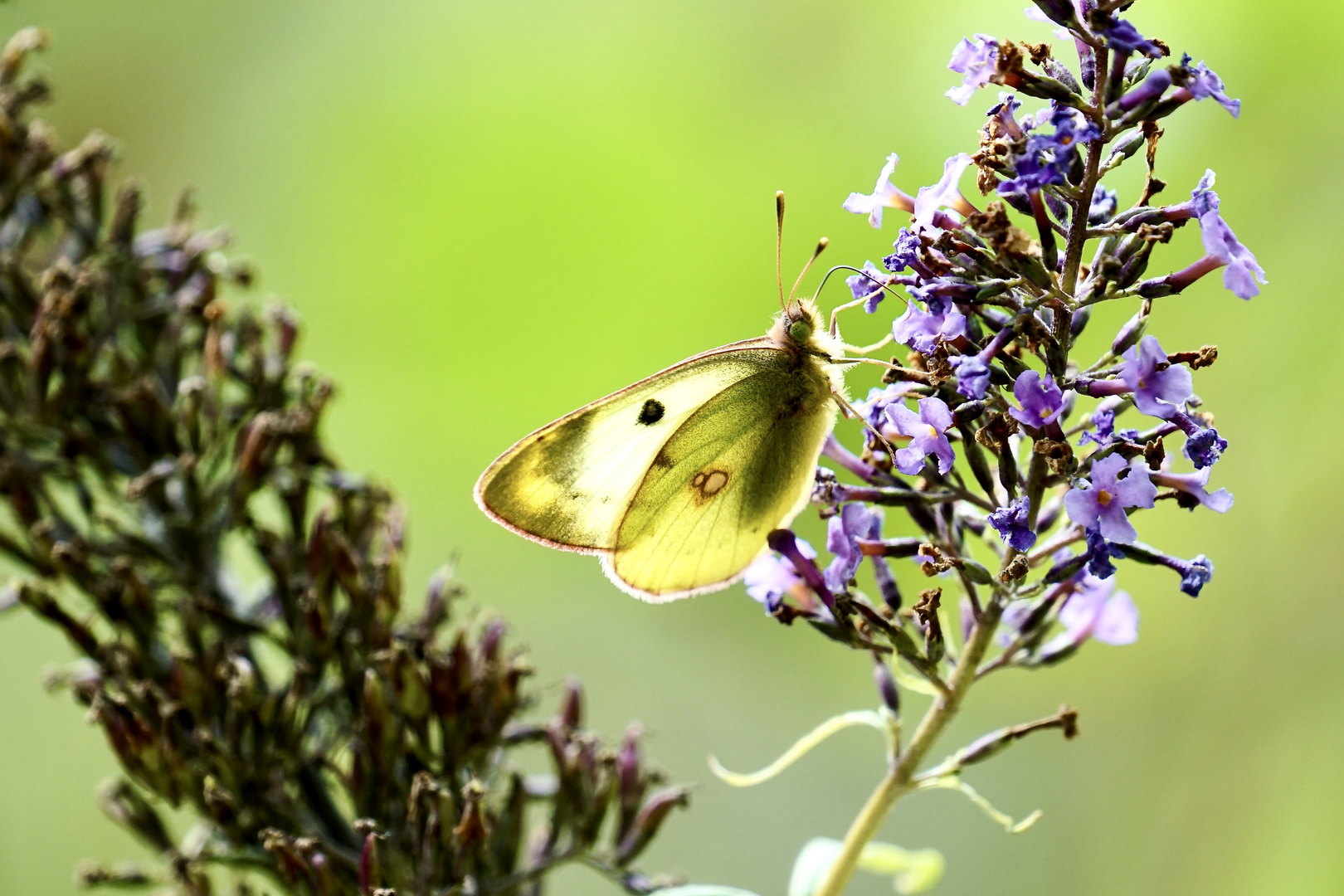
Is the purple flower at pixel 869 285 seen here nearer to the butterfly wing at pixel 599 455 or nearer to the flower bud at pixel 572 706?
the butterfly wing at pixel 599 455

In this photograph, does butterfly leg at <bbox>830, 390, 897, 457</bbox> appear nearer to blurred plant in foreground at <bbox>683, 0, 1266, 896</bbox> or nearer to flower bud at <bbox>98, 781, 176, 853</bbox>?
blurred plant in foreground at <bbox>683, 0, 1266, 896</bbox>

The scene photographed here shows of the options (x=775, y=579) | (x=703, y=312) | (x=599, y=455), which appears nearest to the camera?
(x=775, y=579)

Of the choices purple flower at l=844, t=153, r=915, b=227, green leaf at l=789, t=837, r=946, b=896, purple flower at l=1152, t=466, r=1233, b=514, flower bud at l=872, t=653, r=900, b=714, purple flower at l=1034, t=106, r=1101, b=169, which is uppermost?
purple flower at l=844, t=153, r=915, b=227


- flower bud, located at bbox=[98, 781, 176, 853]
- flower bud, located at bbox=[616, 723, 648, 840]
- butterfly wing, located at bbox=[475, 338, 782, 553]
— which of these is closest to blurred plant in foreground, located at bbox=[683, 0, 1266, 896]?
butterfly wing, located at bbox=[475, 338, 782, 553]

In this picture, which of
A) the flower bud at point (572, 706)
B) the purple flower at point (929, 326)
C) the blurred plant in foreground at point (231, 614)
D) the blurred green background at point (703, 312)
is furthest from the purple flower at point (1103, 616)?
the blurred green background at point (703, 312)

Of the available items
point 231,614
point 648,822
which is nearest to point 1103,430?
point 648,822

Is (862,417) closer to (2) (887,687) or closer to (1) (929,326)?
(1) (929,326)
